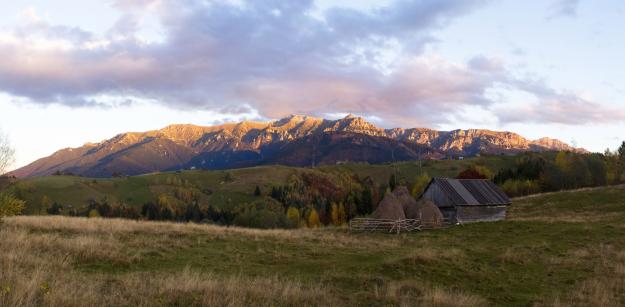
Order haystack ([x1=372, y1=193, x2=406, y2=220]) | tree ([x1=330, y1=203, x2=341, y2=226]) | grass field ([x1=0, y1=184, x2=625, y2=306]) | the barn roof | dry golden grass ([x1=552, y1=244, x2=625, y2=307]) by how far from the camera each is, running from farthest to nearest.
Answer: tree ([x1=330, y1=203, x2=341, y2=226]) < the barn roof < haystack ([x1=372, y1=193, x2=406, y2=220]) < dry golden grass ([x1=552, y1=244, x2=625, y2=307]) < grass field ([x1=0, y1=184, x2=625, y2=306])

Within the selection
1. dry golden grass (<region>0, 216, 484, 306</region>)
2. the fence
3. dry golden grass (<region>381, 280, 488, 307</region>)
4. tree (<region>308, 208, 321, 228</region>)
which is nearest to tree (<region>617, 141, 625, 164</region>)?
tree (<region>308, 208, 321, 228</region>)

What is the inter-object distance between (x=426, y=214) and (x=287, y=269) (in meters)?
36.3

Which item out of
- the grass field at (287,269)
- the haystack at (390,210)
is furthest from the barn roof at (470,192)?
the grass field at (287,269)

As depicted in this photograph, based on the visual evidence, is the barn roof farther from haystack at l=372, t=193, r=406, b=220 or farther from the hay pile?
haystack at l=372, t=193, r=406, b=220

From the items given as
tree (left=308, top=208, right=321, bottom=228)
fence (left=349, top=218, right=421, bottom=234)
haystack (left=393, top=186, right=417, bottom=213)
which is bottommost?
tree (left=308, top=208, right=321, bottom=228)

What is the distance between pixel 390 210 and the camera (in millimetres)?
52219

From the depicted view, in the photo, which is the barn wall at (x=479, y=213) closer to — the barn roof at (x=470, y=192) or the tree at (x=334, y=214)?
the barn roof at (x=470, y=192)

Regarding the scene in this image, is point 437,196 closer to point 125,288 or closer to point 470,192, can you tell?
point 470,192

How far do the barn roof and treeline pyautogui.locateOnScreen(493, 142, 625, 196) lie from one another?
5671 cm

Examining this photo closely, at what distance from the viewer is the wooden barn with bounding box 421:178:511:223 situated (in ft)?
196

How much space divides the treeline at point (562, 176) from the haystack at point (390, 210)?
248 feet

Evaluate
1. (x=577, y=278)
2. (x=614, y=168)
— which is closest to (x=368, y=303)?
(x=577, y=278)

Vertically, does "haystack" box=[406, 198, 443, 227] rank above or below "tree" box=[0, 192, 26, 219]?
below

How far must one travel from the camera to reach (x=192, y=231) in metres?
34.5
